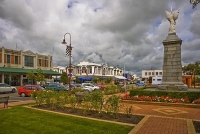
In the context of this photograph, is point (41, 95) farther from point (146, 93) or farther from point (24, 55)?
point (24, 55)

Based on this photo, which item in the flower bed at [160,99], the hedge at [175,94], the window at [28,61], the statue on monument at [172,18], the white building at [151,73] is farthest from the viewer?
the white building at [151,73]

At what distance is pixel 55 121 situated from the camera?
840 cm

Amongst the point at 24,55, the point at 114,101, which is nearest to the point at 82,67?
the point at 24,55

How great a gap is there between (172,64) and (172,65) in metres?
0.11

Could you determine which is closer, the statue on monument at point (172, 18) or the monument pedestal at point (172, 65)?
the monument pedestal at point (172, 65)

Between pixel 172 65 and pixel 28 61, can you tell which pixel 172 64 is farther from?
pixel 28 61

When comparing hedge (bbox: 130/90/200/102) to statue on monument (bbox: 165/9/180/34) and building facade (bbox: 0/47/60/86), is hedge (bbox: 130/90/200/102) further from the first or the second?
building facade (bbox: 0/47/60/86)

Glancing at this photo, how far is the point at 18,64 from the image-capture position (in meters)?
47.8

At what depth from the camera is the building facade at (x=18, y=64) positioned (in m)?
43.3

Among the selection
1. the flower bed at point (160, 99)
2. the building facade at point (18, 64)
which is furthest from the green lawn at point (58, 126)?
the building facade at point (18, 64)

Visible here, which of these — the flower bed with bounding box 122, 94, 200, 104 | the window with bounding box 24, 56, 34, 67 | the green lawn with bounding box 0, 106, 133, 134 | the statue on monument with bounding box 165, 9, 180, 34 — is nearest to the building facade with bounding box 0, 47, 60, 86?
the window with bounding box 24, 56, 34, 67

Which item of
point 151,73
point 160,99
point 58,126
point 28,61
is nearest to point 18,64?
point 28,61

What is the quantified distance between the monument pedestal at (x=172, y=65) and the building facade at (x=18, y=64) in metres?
35.3

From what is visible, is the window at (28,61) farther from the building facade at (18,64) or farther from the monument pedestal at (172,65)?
the monument pedestal at (172,65)
